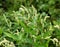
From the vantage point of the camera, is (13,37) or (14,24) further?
(14,24)

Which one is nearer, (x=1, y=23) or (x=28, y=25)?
(x=28, y=25)

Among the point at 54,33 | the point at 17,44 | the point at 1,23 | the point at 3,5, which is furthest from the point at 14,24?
the point at 3,5

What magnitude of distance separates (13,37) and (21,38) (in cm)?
8

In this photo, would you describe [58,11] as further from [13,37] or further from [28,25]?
[13,37]

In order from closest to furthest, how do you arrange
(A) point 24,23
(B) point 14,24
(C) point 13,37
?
(C) point 13,37, (A) point 24,23, (B) point 14,24

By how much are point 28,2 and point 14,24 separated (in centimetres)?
49

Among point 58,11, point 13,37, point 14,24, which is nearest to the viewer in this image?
point 13,37

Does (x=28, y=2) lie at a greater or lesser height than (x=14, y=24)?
greater

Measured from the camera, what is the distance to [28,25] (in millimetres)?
2064

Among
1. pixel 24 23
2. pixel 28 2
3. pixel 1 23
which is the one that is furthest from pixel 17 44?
pixel 28 2

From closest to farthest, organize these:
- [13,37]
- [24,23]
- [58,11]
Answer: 1. [13,37]
2. [24,23]
3. [58,11]

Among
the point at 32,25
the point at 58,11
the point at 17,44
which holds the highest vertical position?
the point at 58,11

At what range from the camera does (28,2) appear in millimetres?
2645

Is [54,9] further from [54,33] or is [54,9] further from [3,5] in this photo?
[3,5]
